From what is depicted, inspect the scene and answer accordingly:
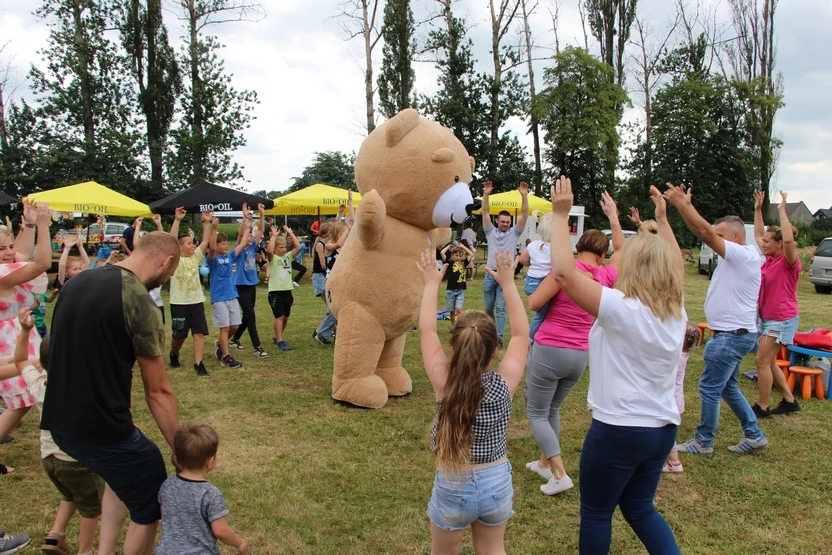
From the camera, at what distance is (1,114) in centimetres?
2275

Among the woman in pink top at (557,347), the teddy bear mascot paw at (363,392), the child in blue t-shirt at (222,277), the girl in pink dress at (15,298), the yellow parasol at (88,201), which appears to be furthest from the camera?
the yellow parasol at (88,201)

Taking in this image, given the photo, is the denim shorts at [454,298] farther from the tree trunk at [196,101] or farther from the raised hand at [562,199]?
the tree trunk at [196,101]

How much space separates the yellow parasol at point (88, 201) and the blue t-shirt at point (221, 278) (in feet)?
22.5

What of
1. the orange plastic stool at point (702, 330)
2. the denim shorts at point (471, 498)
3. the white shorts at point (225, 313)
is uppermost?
the white shorts at point (225, 313)

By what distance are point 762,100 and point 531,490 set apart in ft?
115

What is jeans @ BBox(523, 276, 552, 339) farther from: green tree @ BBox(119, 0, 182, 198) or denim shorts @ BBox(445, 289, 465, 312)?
green tree @ BBox(119, 0, 182, 198)

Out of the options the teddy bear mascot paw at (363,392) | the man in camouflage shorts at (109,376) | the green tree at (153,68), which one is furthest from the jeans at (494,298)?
the green tree at (153,68)

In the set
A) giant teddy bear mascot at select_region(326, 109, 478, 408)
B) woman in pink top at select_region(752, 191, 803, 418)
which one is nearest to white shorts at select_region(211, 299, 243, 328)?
giant teddy bear mascot at select_region(326, 109, 478, 408)

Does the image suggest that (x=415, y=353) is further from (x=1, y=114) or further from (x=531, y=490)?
(x=1, y=114)

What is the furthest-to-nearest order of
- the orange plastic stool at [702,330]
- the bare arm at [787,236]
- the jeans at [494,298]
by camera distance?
the orange plastic stool at [702,330] → the jeans at [494,298] → the bare arm at [787,236]

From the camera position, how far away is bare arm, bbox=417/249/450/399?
2504 millimetres

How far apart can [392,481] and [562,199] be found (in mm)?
2606

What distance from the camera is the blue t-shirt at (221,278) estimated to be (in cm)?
699

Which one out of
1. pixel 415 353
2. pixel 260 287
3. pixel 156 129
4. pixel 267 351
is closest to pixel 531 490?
pixel 415 353
